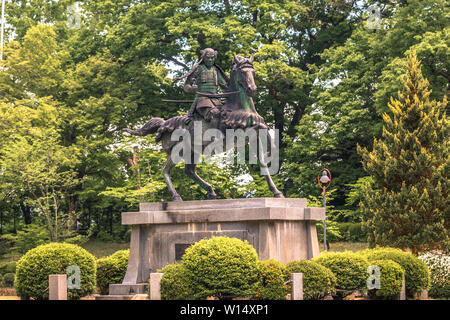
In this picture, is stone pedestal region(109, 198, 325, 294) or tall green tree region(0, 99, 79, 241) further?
tall green tree region(0, 99, 79, 241)

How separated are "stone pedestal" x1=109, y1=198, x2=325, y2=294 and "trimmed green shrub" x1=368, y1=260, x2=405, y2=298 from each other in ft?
6.09

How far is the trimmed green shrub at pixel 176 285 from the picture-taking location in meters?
12.8

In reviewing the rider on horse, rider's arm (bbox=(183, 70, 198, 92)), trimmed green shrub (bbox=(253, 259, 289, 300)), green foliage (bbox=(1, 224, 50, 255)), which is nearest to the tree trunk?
green foliage (bbox=(1, 224, 50, 255))

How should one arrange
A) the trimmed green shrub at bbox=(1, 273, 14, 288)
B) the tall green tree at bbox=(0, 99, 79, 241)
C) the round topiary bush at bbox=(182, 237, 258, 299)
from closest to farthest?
the round topiary bush at bbox=(182, 237, 258, 299) < the trimmed green shrub at bbox=(1, 273, 14, 288) < the tall green tree at bbox=(0, 99, 79, 241)

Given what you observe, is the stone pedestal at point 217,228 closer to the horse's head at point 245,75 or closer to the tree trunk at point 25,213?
the horse's head at point 245,75

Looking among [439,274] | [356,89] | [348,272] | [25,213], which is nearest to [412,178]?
[439,274]

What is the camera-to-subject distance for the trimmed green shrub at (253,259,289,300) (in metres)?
12.8

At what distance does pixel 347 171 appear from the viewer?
3441 centimetres

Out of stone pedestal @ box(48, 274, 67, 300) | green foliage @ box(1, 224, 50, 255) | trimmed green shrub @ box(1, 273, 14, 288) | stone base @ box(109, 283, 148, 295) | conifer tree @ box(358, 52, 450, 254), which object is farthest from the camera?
green foliage @ box(1, 224, 50, 255)

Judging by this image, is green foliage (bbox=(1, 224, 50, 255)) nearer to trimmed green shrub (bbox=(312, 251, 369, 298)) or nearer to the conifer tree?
the conifer tree

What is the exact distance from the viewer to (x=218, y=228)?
15.4m

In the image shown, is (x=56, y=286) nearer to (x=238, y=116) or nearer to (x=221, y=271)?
(x=221, y=271)

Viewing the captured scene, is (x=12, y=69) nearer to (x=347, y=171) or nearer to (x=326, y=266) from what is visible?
(x=347, y=171)

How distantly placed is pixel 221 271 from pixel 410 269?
5.25 metres
